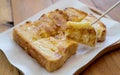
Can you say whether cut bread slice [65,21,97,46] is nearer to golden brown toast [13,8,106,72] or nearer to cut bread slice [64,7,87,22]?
golden brown toast [13,8,106,72]

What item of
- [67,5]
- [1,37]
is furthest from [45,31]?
[67,5]

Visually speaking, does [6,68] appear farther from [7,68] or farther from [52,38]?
[52,38]

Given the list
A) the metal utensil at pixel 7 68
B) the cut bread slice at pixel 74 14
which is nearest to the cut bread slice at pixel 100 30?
the cut bread slice at pixel 74 14

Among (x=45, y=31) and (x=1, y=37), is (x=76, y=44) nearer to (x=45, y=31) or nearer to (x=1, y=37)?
(x=45, y=31)

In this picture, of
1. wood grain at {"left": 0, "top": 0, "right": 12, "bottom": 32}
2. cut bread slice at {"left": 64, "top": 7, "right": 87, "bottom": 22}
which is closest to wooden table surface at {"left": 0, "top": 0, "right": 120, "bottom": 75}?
wood grain at {"left": 0, "top": 0, "right": 12, "bottom": 32}

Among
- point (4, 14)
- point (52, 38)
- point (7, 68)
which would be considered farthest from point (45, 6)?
point (7, 68)

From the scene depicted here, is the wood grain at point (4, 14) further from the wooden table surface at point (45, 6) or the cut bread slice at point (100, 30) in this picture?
the cut bread slice at point (100, 30)
